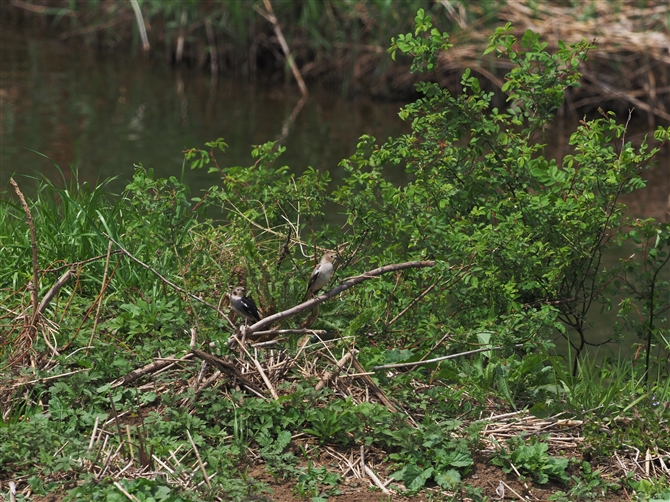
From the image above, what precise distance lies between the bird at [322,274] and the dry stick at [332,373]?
0.43m

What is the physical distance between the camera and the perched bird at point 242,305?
4.43m

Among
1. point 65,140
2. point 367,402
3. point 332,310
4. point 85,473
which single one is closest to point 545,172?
point 332,310

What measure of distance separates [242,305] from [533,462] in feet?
4.70

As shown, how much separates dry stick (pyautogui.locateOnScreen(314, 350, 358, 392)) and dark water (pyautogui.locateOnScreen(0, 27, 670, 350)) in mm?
5368

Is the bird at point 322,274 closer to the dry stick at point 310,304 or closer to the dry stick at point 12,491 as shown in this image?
the dry stick at point 310,304

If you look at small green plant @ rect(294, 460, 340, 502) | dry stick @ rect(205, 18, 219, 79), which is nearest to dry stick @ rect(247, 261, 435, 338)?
small green plant @ rect(294, 460, 340, 502)

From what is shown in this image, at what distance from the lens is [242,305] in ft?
14.5

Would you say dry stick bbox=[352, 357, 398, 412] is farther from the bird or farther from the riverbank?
the riverbank

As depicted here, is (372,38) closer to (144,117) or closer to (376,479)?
(144,117)

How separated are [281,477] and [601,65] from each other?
1069 cm

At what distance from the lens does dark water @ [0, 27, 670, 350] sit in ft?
35.4

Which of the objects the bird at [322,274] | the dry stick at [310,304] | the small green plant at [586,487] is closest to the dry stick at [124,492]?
the dry stick at [310,304]

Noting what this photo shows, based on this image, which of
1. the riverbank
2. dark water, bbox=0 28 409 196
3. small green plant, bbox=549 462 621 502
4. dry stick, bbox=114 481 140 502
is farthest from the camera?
the riverbank

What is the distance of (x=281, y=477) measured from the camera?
12.7 ft
